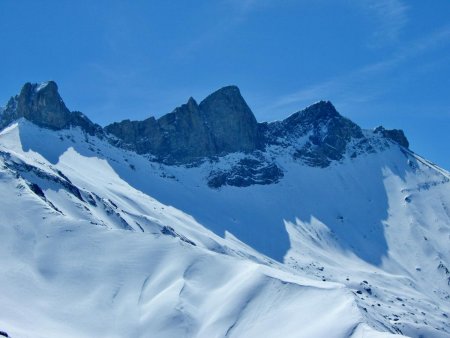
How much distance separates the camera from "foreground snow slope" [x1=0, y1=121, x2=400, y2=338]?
124000 millimetres

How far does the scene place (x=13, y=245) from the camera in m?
147

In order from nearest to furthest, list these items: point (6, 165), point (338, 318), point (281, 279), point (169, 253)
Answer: point (338, 318), point (281, 279), point (169, 253), point (6, 165)

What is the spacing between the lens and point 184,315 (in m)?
130

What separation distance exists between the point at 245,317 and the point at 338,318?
1566 cm

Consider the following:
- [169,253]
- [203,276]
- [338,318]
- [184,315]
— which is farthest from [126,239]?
[338,318]

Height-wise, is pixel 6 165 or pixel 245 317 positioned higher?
pixel 6 165

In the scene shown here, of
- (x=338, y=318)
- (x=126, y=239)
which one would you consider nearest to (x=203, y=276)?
(x=126, y=239)

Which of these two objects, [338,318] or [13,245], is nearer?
[338,318]

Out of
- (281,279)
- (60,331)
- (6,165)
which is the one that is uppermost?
(6,165)

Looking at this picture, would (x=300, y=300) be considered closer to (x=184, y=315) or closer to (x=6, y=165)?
(x=184, y=315)

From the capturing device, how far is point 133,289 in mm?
139625

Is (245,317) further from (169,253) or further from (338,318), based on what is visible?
(169,253)

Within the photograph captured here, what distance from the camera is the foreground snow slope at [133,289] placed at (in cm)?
12400

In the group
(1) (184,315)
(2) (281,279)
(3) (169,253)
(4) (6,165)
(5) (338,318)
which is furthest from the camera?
(4) (6,165)
